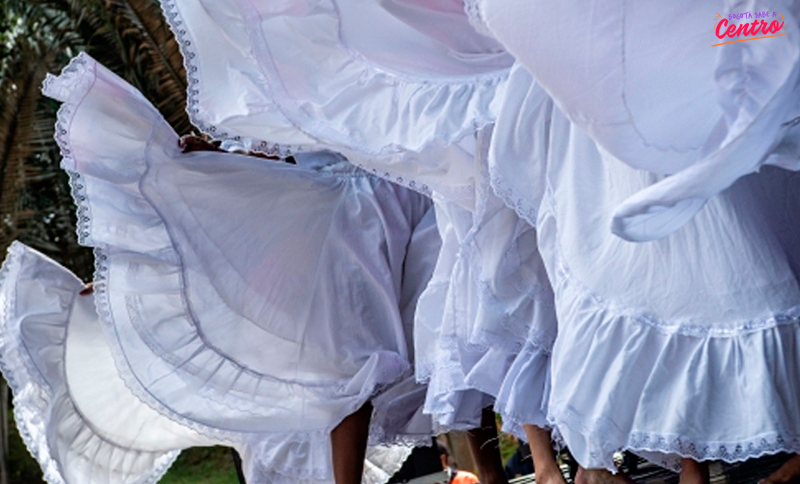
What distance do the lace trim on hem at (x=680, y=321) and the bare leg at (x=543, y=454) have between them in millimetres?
611

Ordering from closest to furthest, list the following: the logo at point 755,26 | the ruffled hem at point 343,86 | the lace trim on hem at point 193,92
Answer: the logo at point 755,26
the ruffled hem at point 343,86
the lace trim on hem at point 193,92

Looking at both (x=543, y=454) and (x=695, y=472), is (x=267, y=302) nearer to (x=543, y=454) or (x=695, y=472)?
(x=543, y=454)

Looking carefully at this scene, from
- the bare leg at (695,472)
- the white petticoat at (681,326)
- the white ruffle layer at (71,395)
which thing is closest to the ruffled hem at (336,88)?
the white petticoat at (681,326)

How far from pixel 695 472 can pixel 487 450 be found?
1407 millimetres

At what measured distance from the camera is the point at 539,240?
10.7ft

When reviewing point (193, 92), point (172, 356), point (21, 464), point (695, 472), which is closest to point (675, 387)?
point (695, 472)

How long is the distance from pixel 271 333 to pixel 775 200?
208 centimetres

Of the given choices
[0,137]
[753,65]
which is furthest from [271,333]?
[0,137]

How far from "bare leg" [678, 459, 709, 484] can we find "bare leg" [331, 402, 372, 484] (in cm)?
177

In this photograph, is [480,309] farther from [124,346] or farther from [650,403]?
[124,346]

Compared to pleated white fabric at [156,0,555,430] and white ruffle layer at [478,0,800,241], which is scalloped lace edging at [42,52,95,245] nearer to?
pleated white fabric at [156,0,555,430]

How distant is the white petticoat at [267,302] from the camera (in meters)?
4.59

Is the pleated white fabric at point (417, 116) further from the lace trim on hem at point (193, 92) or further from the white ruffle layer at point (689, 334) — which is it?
the white ruffle layer at point (689, 334)

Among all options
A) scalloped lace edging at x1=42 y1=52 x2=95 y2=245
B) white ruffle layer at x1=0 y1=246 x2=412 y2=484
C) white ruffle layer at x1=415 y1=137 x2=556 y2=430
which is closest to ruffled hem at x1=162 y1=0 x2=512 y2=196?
white ruffle layer at x1=415 y1=137 x2=556 y2=430
